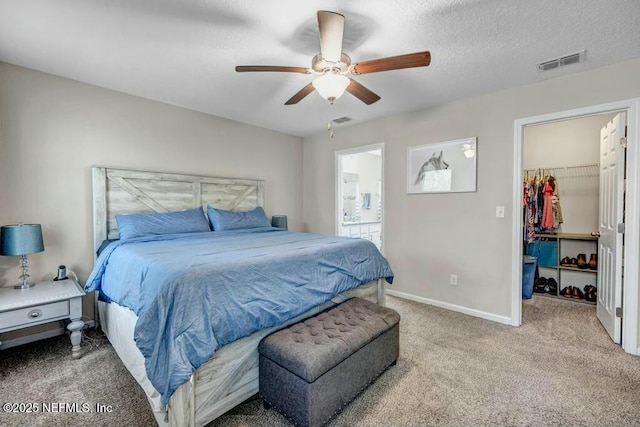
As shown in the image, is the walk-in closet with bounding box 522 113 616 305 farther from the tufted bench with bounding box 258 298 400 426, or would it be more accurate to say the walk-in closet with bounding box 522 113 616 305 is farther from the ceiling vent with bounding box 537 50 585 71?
the tufted bench with bounding box 258 298 400 426

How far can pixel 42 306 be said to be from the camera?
214 cm

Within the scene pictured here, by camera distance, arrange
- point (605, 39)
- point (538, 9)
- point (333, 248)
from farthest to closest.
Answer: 1. point (333, 248)
2. point (605, 39)
3. point (538, 9)

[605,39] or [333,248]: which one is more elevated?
[605,39]

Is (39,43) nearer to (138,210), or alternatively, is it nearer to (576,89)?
(138,210)

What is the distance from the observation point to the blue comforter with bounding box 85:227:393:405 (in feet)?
4.81

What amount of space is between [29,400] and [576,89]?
4.83 metres

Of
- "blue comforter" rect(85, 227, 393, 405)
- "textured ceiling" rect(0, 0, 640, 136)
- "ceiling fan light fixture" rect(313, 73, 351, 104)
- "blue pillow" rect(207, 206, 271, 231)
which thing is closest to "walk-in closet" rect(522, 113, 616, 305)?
"textured ceiling" rect(0, 0, 640, 136)

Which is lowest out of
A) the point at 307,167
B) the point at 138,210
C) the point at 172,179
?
the point at 138,210

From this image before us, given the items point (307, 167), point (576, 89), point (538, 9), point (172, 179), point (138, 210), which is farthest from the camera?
point (307, 167)

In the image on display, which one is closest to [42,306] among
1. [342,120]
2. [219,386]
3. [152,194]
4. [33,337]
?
[33,337]

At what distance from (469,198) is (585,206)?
2062mm

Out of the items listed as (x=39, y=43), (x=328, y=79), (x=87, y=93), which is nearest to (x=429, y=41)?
(x=328, y=79)

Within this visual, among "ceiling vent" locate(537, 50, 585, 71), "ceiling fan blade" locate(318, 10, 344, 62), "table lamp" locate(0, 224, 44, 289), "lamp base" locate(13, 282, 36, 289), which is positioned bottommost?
"lamp base" locate(13, 282, 36, 289)

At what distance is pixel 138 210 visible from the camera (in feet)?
10.5
